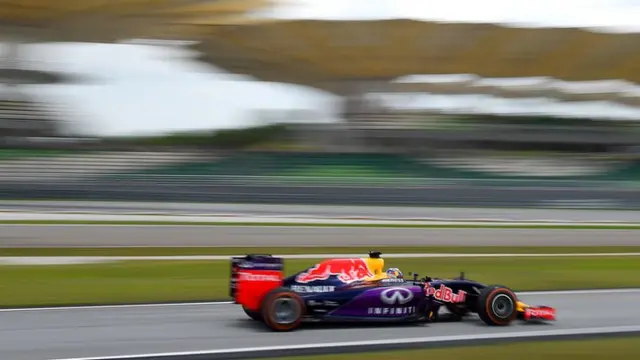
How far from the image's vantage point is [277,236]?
65.6 feet

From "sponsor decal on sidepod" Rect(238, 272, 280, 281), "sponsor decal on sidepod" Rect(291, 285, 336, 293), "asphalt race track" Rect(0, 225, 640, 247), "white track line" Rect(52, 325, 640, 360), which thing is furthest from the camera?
"asphalt race track" Rect(0, 225, 640, 247)

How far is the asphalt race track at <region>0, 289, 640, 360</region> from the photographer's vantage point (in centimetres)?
718

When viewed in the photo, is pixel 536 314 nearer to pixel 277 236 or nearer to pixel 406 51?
pixel 277 236

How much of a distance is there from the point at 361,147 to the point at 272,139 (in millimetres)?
4431

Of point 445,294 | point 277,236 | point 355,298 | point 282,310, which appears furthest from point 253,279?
point 277,236

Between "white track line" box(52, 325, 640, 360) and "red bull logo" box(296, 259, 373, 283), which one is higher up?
"red bull logo" box(296, 259, 373, 283)

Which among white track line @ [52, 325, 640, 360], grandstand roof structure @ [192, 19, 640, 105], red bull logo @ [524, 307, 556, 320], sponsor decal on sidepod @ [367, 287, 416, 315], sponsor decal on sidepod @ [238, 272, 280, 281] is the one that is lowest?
white track line @ [52, 325, 640, 360]

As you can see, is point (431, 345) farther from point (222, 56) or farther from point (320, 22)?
point (222, 56)

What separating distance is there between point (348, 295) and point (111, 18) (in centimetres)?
3554

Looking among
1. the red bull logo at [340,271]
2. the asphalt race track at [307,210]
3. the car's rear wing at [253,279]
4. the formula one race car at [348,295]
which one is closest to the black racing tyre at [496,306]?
the formula one race car at [348,295]

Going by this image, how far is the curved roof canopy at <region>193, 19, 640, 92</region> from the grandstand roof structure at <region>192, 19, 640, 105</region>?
2.1 inches

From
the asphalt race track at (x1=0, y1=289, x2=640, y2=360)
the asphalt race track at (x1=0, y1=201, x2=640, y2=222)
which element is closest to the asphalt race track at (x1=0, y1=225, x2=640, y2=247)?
the asphalt race track at (x1=0, y1=201, x2=640, y2=222)

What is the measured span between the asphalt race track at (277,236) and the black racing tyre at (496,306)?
34.8 ft

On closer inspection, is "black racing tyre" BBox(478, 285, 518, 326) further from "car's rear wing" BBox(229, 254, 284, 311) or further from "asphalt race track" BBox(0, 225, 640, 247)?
"asphalt race track" BBox(0, 225, 640, 247)
